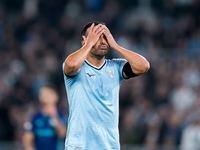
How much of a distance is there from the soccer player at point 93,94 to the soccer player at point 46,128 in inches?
143

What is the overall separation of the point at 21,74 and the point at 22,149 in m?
3.16

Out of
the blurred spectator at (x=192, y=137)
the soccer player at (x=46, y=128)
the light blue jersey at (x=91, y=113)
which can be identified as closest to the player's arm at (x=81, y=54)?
the light blue jersey at (x=91, y=113)

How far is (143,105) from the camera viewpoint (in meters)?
12.6

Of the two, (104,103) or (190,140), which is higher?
(104,103)

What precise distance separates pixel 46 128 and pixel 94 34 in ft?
13.4

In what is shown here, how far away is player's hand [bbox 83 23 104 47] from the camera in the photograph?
5438 mm

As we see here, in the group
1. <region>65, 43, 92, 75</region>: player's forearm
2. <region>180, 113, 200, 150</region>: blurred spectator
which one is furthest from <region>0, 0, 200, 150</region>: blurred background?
<region>65, 43, 92, 75</region>: player's forearm

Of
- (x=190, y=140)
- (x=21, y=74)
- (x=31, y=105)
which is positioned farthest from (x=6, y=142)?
(x=190, y=140)

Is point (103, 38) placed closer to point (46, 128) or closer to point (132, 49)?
point (46, 128)

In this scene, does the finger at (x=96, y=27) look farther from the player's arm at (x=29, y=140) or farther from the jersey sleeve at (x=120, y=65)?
the player's arm at (x=29, y=140)

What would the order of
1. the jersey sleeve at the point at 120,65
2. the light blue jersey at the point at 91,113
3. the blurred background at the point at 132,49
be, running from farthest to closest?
the blurred background at the point at 132,49, the jersey sleeve at the point at 120,65, the light blue jersey at the point at 91,113

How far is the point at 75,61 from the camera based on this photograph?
532cm

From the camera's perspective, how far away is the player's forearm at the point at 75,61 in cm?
532

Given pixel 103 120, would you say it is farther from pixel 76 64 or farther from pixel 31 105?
pixel 31 105
